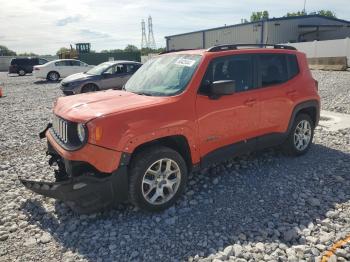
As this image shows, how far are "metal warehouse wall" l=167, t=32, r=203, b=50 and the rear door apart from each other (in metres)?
37.7

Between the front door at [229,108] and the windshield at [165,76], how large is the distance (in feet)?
0.80

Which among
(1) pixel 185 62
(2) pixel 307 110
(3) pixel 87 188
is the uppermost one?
(1) pixel 185 62

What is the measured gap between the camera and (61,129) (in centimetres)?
377

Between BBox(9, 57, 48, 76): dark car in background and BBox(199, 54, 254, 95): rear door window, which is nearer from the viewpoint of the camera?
BBox(199, 54, 254, 95): rear door window

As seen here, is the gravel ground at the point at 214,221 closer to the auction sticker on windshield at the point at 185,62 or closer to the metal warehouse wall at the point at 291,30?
the auction sticker on windshield at the point at 185,62

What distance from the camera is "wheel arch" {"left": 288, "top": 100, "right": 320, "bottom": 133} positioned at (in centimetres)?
520

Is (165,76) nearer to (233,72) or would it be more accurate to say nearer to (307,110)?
(233,72)

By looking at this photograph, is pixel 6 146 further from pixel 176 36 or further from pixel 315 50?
pixel 176 36

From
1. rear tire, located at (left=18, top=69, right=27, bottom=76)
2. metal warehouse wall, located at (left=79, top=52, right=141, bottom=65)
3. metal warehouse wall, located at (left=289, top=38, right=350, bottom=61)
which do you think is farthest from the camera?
metal warehouse wall, located at (left=79, top=52, right=141, bottom=65)

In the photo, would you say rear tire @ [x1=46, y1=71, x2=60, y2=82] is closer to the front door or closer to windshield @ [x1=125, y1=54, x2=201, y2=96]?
windshield @ [x1=125, y1=54, x2=201, y2=96]

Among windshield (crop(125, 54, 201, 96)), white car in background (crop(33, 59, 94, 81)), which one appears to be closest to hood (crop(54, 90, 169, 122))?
windshield (crop(125, 54, 201, 96))

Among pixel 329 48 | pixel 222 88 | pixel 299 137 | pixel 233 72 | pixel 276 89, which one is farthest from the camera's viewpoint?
pixel 329 48

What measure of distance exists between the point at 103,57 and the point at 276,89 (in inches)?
1590

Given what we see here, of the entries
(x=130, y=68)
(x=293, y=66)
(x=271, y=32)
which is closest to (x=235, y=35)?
(x=271, y=32)
